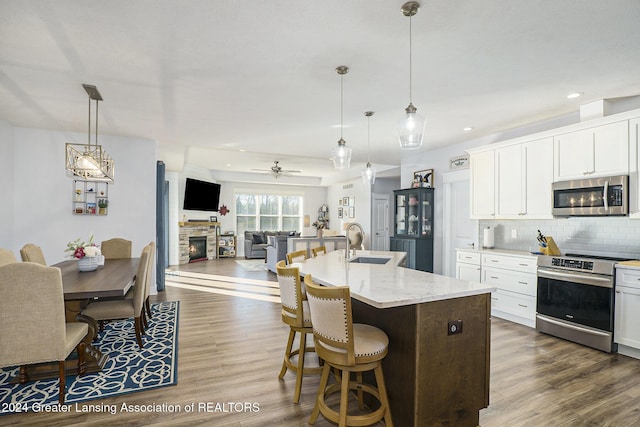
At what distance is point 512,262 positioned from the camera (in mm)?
4180

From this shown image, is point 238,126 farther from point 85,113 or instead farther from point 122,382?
point 122,382

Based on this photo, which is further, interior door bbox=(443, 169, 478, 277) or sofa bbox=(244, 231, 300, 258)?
sofa bbox=(244, 231, 300, 258)

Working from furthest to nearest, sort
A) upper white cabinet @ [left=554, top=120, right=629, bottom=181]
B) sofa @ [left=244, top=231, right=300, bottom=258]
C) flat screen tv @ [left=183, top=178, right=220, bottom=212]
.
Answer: sofa @ [left=244, top=231, right=300, bottom=258], flat screen tv @ [left=183, top=178, right=220, bottom=212], upper white cabinet @ [left=554, top=120, right=629, bottom=181]

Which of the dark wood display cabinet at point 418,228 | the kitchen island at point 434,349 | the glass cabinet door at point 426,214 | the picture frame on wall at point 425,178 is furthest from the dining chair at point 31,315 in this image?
the picture frame on wall at point 425,178

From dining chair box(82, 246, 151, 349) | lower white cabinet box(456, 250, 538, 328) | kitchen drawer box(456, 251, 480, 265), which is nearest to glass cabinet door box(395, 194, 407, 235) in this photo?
kitchen drawer box(456, 251, 480, 265)

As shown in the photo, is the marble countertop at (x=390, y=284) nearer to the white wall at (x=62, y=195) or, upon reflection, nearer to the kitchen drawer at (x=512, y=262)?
the kitchen drawer at (x=512, y=262)

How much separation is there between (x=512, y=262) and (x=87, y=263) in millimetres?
4917

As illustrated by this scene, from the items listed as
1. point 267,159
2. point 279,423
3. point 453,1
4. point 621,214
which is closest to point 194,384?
point 279,423

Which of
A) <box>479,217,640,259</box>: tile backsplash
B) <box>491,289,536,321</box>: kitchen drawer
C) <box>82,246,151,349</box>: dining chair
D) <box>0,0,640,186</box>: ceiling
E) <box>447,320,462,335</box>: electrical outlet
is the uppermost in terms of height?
<box>0,0,640,186</box>: ceiling

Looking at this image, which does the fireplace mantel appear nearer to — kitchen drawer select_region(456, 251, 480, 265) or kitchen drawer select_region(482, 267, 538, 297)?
kitchen drawer select_region(456, 251, 480, 265)

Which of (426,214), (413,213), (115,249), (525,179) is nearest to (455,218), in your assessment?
(426,214)

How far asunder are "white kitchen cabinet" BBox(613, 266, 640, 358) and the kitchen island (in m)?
2.15

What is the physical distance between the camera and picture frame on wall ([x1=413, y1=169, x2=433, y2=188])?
20.9 ft

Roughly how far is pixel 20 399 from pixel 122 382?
2.09 feet
